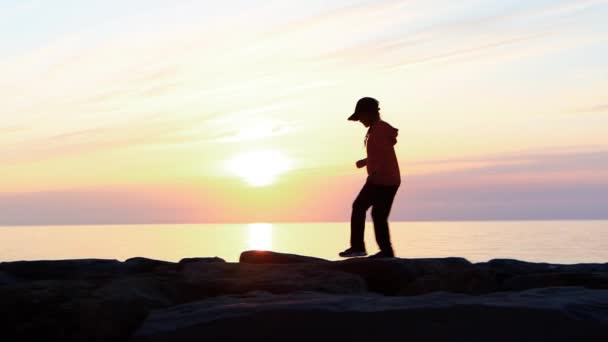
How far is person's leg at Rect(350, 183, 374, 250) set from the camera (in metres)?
9.51

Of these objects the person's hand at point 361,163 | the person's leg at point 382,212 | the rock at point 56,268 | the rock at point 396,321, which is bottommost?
the rock at point 396,321

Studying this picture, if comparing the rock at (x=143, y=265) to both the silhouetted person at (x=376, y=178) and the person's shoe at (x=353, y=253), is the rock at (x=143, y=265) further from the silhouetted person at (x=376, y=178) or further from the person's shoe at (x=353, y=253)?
the silhouetted person at (x=376, y=178)

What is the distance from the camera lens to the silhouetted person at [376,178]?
928 cm

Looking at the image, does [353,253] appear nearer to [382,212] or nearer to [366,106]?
[382,212]

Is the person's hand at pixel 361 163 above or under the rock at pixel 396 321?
above

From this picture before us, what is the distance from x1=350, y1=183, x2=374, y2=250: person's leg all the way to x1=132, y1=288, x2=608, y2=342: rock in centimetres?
483

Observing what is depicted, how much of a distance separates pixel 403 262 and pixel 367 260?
1.32ft

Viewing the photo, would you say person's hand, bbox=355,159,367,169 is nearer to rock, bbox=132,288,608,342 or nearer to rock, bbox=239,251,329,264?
rock, bbox=239,251,329,264

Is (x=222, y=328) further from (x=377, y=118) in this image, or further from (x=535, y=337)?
(x=377, y=118)

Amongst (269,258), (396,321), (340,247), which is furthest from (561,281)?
(340,247)

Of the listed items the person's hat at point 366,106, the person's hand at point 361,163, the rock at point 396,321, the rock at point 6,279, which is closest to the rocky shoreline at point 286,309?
the rock at point 396,321

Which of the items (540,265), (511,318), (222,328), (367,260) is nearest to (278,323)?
(222,328)

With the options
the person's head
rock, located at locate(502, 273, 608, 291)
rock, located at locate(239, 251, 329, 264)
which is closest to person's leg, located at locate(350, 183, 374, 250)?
rock, located at locate(239, 251, 329, 264)

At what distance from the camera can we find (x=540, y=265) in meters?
10.1
